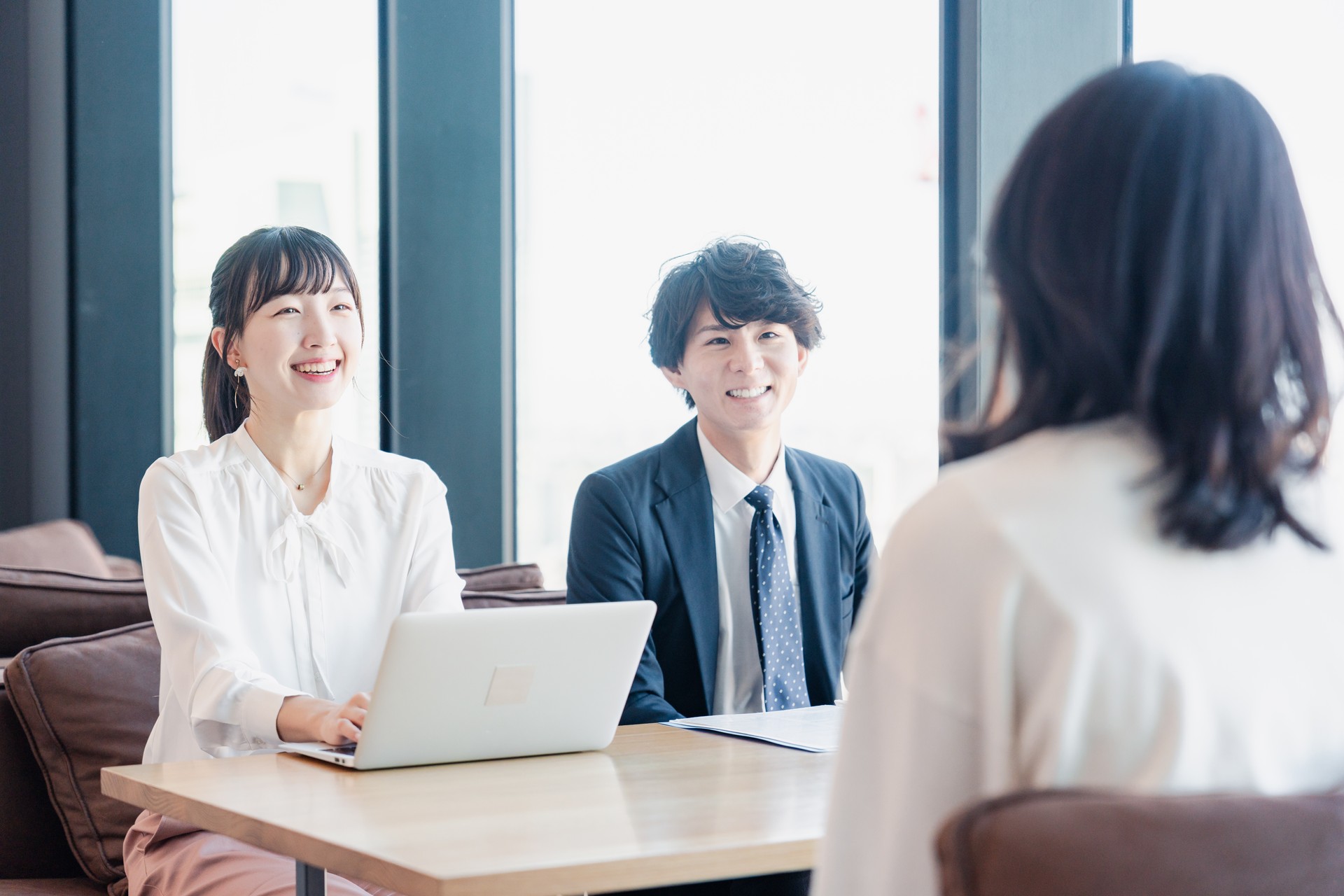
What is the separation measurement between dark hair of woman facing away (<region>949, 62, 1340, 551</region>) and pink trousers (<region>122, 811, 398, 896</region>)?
1115 millimetres

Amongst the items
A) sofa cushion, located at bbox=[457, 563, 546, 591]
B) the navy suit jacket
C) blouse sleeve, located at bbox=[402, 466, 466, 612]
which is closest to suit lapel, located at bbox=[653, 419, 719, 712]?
the navy suit jacket

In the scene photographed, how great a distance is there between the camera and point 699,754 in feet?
5.36

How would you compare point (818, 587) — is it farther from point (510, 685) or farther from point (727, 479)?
point (510, 685)

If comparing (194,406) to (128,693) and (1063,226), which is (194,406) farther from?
(1063,226)

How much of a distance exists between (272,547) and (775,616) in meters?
0.77

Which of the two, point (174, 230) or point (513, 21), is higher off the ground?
point (513, 21)

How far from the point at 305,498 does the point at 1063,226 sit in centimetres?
152

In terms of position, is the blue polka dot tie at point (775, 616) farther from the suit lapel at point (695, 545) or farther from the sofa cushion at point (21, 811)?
the sofa cushion at point (21, 811)

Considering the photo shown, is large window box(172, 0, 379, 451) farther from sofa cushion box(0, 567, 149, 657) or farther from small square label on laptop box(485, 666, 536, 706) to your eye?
small square label on laptop box(485, 666, 536, 706)

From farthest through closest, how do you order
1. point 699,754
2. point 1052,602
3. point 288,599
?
point 288,599
point 699,754
point 1052,602

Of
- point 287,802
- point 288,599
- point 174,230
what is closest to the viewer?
point 287,802

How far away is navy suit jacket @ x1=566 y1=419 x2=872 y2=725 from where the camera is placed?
7.07ft

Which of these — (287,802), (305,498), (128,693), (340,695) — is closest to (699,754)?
(287,802)

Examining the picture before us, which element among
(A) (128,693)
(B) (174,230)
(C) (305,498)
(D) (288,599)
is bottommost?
(A) (128,693)
